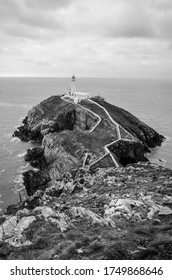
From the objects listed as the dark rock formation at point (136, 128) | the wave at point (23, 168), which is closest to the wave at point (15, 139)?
the wave at point (23, 168)

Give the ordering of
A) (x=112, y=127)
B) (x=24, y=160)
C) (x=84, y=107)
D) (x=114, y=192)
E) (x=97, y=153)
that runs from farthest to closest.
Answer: (x=84, y=107), (x=112, y=127), (x=24, y=160), (x=97, y=153), (x=114, y=192)

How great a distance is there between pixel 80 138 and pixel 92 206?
1131 inches

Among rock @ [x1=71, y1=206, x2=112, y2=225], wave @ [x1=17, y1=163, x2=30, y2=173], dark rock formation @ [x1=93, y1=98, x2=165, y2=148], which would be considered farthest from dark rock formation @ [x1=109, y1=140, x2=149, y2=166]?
rock @ [x1=71, y1=206, x2=112, y2=225]

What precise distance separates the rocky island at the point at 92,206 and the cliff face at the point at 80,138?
0.71ft

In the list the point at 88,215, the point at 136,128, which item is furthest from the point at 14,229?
the point at 136,128

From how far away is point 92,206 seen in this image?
1880cm

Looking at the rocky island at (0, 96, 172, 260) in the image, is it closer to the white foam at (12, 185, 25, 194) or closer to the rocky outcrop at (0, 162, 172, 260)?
the rocky outcrop at (0, 162, 172, 260)

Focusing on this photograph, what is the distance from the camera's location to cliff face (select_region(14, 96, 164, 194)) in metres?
41.1

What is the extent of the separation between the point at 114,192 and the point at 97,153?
20.3 metres

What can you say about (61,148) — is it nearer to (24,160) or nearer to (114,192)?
(24,160)

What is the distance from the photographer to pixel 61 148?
1785 inches

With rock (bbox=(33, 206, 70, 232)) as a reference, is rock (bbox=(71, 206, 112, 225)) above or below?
below

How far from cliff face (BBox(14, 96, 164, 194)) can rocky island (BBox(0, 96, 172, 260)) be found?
0.71 ft

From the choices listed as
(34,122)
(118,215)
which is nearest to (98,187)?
(118,215)
